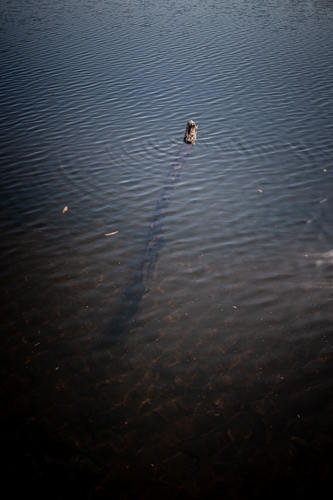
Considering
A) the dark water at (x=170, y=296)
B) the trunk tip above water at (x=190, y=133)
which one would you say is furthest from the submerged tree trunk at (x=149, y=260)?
the dark water at (x=170, y=296)

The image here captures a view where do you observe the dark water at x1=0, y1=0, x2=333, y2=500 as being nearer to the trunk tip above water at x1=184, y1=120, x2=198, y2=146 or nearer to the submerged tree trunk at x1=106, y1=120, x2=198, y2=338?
the submerged tree trunk at x1=106, y1=120, x2=198, y2=338

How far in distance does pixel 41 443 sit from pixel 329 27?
123 ft

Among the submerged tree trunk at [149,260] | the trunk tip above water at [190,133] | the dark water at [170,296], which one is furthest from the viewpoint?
the trunk tip above water at [190,133]

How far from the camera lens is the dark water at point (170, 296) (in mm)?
4898

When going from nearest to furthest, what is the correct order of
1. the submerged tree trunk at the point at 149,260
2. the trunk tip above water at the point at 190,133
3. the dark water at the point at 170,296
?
1. the dark water at the point at 170,296
2. the submerged tree trunk at the point at 149,260
3. the trunk tip above water at the point at 190,133

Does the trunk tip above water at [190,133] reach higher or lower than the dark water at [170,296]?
higher

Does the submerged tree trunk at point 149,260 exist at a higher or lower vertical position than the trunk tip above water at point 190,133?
lower

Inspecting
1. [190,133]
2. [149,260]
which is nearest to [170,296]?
[149,260]

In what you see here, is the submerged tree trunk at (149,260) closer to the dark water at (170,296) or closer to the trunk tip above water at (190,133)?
the trunk tip above water at (190,133)

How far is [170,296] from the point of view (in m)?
7.35

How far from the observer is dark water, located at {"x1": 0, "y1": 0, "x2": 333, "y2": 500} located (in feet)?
16.1

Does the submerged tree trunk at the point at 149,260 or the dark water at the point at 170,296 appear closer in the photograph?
the dark water at the point at 170,296

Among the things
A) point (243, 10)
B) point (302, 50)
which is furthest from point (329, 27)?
point (243, 10)

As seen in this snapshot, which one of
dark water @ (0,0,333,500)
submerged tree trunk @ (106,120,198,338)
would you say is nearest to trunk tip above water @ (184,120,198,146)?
submerged tree trunk @ (106,120,198,338)
